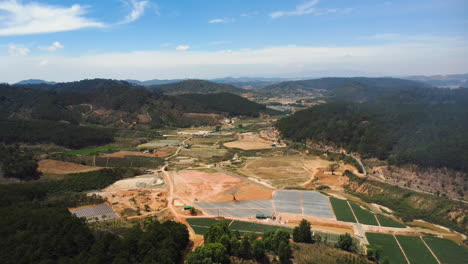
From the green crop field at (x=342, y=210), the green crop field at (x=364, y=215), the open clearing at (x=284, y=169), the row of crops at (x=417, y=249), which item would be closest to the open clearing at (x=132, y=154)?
the open clearing at (x=284, y=169)

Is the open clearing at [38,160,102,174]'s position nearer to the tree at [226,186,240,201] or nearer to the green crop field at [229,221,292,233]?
Answer: the tree at [226,186,240,201]

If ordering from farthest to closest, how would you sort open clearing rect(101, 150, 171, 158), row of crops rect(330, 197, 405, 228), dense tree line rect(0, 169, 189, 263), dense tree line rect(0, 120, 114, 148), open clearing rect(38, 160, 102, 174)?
dense tree line rect(0, 120, 114, 148)
open clearing rect(101, 150, 171, 158)
open clearing rect(38, 160, 102, 174)
row of crops rect(330, 197, 405, 228)
dense tree line rect(0, 169, 189, 263)

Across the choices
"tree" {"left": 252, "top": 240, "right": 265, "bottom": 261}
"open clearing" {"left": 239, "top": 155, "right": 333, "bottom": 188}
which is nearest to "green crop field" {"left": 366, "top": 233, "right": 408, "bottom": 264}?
"tree" {"left": 252, "top": 240, "right": 265, "bottom": 261}

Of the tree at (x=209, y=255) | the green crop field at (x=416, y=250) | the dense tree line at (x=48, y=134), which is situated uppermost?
the dense tree line at (x=48, y=134)

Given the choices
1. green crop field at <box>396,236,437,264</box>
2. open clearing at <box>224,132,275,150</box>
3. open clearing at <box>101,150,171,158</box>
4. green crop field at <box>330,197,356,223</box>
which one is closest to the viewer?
green crop field at <box>396,236,437,264</box>

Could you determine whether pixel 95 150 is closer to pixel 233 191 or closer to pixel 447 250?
pixel 233 191

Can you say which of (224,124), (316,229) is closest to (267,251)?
(316,229)

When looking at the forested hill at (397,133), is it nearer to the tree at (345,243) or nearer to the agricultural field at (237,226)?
the tree at (345,243)
